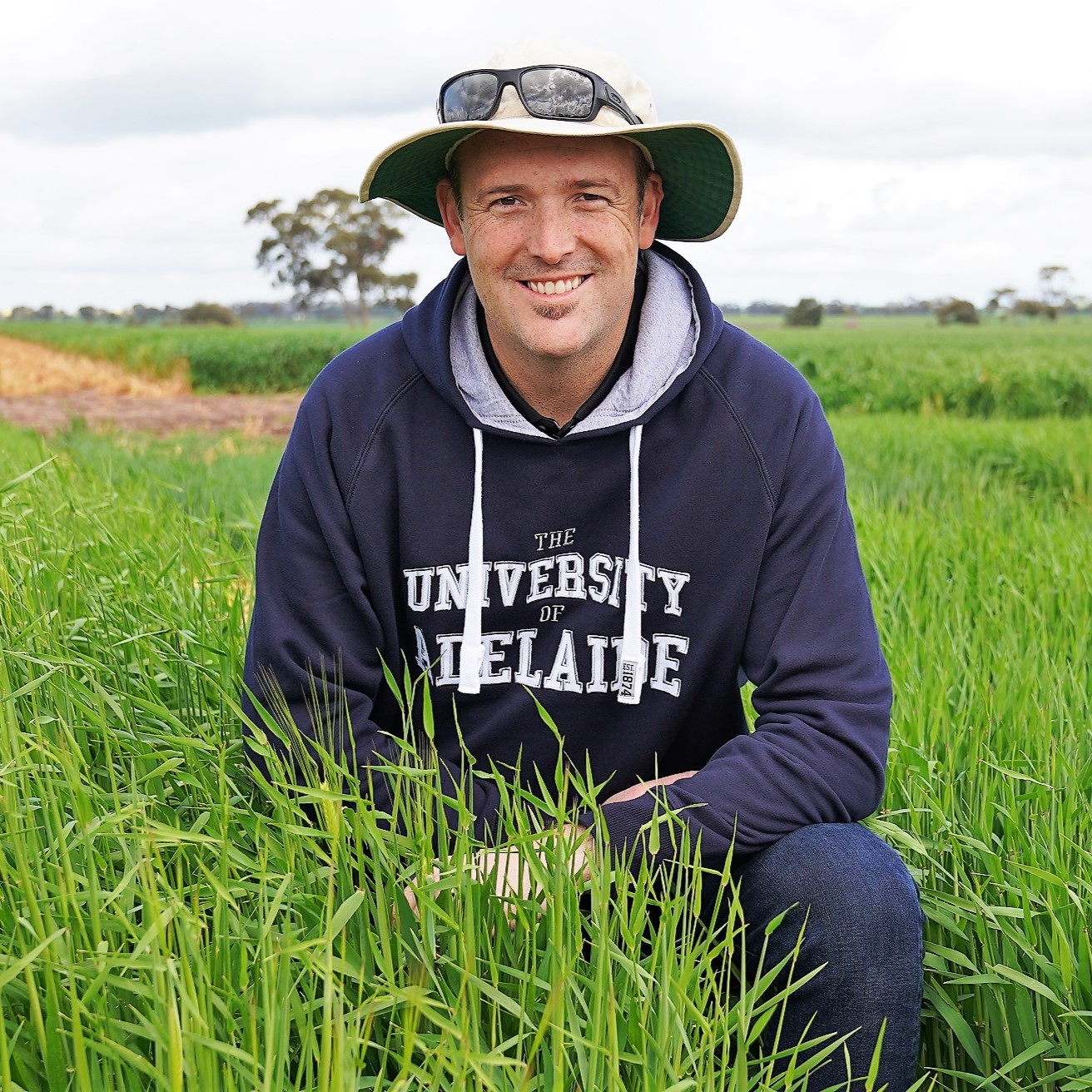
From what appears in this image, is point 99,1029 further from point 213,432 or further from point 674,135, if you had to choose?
point 213,432

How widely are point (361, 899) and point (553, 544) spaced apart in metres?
0.95

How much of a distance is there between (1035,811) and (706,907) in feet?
2.34

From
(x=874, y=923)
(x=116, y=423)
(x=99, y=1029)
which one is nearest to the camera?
(x=99, y=1029)

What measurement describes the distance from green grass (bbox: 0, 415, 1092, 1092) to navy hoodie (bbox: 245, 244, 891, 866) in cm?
23

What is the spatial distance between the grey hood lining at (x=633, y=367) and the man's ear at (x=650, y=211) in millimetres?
78

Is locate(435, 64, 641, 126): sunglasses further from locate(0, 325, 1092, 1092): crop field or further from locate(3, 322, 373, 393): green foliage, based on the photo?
locate(3, 322, 373, 393): green foliage

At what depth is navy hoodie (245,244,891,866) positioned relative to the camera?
2.21 metres

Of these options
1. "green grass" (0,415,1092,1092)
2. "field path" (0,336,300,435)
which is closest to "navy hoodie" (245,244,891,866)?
"green grass" (0,415,1092,1092)

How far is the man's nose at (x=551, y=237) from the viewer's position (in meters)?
2.13

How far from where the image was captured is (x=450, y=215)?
2398 mm

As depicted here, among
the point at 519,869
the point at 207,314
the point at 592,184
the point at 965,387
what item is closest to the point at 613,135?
the point at 592,184

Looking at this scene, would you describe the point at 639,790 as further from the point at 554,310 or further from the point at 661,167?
the point at 661,167

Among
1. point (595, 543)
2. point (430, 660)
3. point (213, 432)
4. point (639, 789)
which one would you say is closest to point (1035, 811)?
point (639, 789)

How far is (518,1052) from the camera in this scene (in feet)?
4.62
